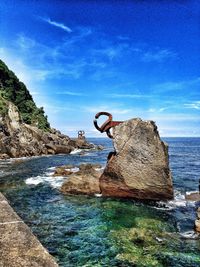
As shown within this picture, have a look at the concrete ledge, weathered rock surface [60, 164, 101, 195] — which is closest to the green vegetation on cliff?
weathered rock surface [60, 164, 101, 195]

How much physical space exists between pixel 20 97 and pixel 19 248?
8542 centimetres

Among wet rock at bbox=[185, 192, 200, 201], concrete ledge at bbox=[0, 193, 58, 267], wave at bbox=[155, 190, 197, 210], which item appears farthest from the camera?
wet rock at bbox=[185, 192, 200, 201]

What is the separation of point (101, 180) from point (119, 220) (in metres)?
5.41

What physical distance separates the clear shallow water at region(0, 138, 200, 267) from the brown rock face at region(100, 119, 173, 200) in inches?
34.0

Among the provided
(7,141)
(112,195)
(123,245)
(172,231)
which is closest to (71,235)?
(123,245)

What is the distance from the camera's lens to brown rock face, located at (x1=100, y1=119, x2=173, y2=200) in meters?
19.0

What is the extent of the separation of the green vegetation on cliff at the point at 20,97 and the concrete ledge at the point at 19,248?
7226 cm

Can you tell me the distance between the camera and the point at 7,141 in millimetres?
52906

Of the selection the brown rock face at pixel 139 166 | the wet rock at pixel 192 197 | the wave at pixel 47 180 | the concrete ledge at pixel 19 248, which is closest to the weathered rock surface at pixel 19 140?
the wave at pixel 47 180

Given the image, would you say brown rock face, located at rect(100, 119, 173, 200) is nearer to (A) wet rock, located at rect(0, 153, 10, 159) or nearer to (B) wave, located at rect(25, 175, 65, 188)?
(B) wave, located at rect(25, 175, 65, 188)

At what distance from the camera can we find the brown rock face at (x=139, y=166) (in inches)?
746

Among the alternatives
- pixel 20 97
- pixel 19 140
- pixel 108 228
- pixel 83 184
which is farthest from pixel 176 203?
pixel 20 97

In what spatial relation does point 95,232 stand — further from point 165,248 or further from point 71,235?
point 165,248

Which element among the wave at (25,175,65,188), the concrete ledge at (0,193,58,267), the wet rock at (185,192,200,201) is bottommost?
the wave at (25,175,65,188)
